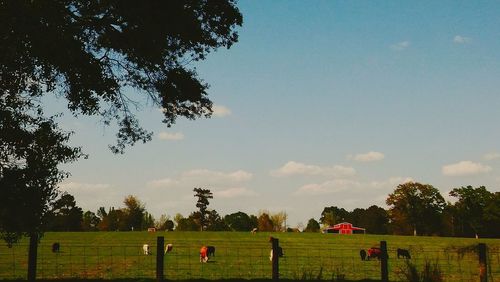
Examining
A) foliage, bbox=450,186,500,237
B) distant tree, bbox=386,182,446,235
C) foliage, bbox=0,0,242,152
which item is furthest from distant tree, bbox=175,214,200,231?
foliage, bbox=0,0,242,152

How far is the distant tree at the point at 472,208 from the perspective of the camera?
125 meters

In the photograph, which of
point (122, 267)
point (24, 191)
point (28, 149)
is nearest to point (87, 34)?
point (28, 149)

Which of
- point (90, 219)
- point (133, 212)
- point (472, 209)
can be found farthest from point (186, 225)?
point (472, 209)

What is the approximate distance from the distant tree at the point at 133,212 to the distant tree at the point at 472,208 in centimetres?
8588

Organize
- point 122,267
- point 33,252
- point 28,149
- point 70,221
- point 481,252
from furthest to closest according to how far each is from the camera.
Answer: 1. point 70,221
2. point 122,267
3. point 28,149
4. point 481,252
5. point 33,252

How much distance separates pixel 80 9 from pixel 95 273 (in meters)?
11.8

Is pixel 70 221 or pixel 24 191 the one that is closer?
pixel 24 191

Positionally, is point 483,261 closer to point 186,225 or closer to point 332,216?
point 186,225

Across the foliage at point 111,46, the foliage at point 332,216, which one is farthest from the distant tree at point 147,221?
the foliage at point 111,46

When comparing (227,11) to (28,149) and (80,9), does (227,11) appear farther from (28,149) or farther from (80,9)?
(28,149)

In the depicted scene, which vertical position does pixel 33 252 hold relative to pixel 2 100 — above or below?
below

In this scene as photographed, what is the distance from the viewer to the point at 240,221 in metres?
173

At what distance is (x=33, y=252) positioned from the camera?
12328 mm

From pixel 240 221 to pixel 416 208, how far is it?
66.9 m
